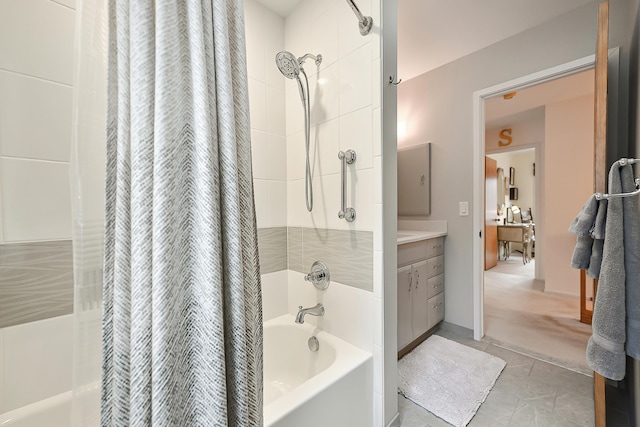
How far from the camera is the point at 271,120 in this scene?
1.58m

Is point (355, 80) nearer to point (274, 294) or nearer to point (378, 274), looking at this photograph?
point (378, 274)

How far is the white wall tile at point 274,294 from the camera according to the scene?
1.56 meters

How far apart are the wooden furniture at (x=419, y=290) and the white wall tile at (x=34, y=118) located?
1.86 m

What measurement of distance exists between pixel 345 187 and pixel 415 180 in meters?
1.61

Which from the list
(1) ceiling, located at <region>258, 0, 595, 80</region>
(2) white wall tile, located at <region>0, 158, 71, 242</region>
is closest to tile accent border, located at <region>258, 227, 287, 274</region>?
(2) white wall tile, located at <region>0, 158, 71, 242</region>

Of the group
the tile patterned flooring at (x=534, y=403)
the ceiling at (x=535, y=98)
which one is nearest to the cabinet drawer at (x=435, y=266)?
the tile patterned flooring at (x=534, y=403)

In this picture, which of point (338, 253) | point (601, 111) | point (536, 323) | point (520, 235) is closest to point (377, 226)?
point (338, 253)

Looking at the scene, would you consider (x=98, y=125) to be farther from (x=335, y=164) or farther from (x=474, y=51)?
(x=474, y=51)

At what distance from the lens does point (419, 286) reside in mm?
2008

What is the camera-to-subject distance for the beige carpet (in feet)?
6.15

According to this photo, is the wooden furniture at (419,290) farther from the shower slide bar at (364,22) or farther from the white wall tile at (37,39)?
the white wall tile at (37,39)

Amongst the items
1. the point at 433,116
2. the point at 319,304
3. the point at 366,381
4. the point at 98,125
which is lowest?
the point at 366,381

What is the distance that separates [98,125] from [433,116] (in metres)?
2.63

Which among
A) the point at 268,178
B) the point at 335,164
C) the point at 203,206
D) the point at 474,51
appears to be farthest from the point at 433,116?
the point at 203,206
